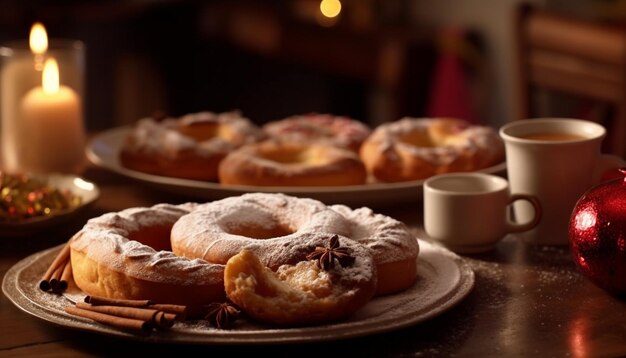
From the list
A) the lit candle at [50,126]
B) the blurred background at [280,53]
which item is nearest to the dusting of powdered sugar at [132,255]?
the lit candle at [50,126]

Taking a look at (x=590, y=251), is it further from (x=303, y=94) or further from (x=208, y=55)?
(x=208, y=55)

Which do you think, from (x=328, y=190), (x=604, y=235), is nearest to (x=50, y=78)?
(x=328, y=190)

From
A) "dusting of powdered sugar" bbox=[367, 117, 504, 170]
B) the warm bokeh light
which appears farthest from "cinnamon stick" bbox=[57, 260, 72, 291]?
the warm bokeh light

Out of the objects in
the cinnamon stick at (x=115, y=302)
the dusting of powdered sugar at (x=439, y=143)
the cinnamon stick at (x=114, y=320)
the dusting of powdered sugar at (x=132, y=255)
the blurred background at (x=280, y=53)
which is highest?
the dusting of powdered sugar at (x=132, y=255)

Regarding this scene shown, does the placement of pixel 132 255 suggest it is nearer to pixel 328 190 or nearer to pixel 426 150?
pixel 328 190

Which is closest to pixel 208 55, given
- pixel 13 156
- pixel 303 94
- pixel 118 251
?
pixel 303 94

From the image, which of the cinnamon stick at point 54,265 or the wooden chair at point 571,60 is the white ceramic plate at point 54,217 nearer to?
the cinnamon stick at point 54,265
